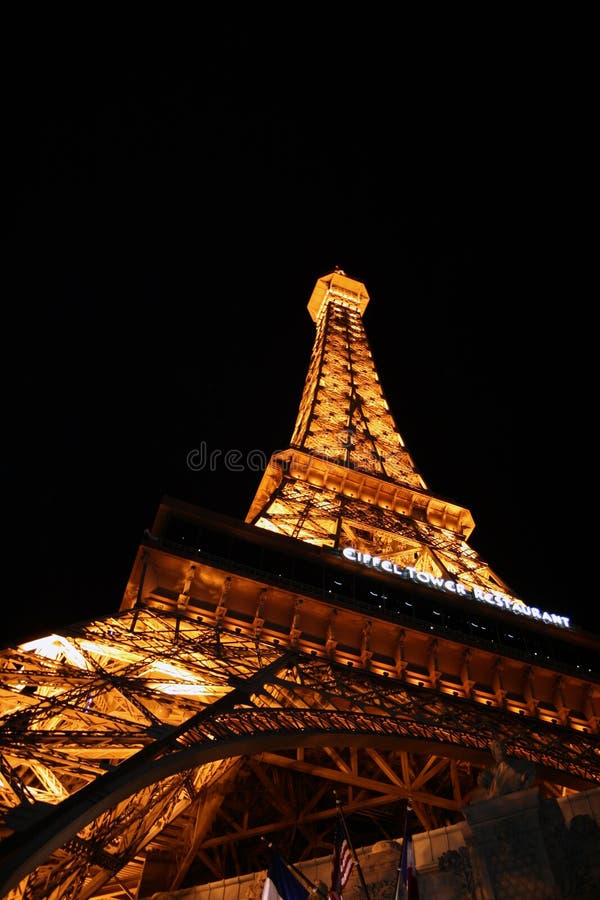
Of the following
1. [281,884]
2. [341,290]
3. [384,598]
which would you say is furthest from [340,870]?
[341,290]

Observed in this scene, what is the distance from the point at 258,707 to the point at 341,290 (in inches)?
Answer: 2614

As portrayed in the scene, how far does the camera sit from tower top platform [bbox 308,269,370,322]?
260 ft

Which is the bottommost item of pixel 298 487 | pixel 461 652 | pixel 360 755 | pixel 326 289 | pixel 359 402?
pixel 360 755

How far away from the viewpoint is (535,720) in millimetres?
23734

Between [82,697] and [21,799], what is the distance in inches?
160

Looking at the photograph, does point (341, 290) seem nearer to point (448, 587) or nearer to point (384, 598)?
point (448, 587)

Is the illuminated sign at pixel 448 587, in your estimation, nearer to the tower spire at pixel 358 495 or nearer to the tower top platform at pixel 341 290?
the tower spire at pixel 358 495

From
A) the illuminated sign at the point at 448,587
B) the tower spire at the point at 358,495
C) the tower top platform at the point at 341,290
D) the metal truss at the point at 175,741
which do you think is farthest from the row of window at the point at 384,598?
the tower top platform at the point at 341,290

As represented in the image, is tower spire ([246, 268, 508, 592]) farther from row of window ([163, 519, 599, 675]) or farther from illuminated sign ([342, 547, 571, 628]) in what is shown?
row of window ([163, 519, 599, 675])

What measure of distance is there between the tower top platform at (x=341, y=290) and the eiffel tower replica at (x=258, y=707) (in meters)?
46.8

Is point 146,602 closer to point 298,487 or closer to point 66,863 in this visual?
point 66,863

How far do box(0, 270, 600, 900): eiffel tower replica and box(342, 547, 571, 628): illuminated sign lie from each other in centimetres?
13

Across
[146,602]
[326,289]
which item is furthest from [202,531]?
[326,289]

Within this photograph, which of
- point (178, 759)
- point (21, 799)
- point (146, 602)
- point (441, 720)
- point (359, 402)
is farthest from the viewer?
point (359, 402)
